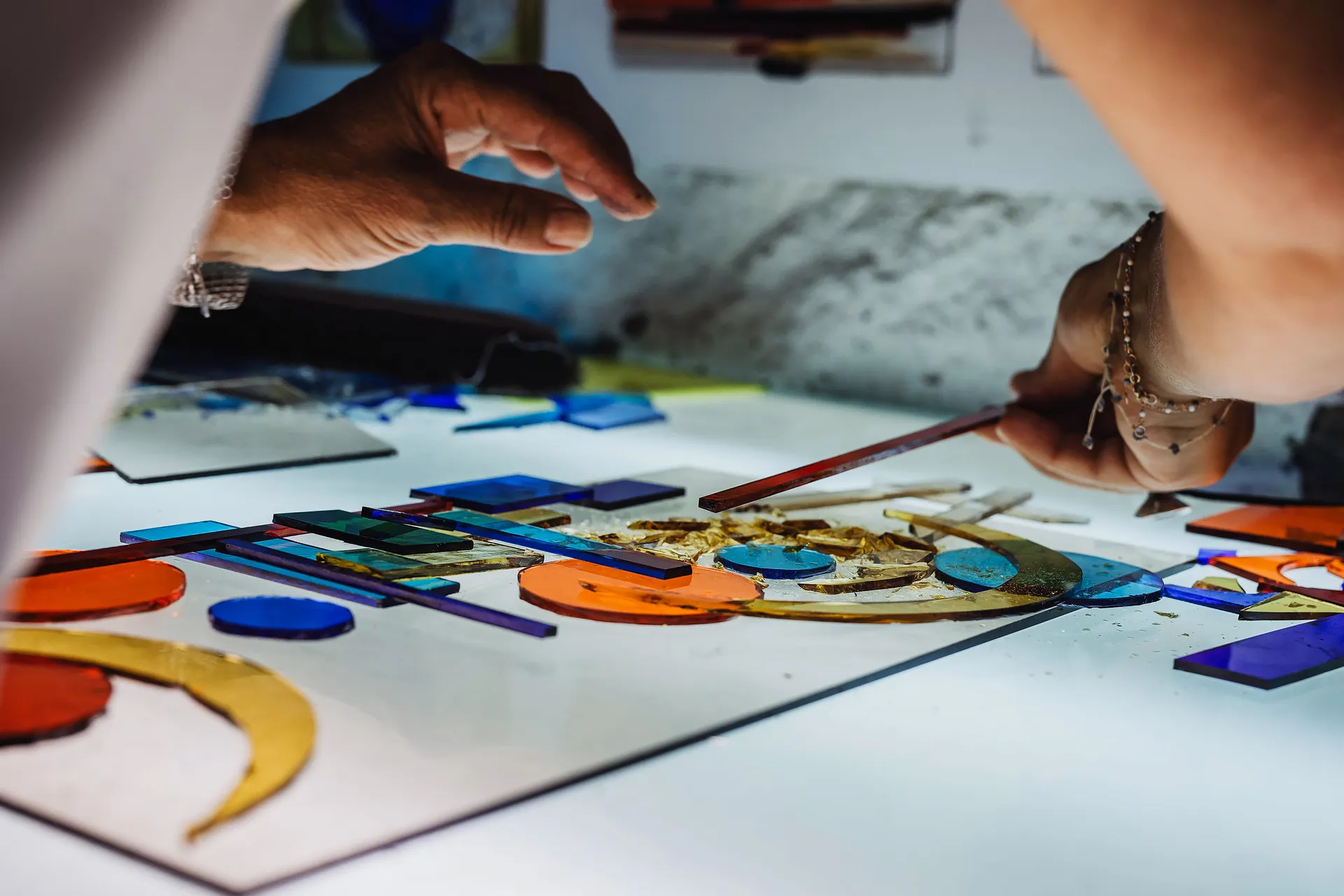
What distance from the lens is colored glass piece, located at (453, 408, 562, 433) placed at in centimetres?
162

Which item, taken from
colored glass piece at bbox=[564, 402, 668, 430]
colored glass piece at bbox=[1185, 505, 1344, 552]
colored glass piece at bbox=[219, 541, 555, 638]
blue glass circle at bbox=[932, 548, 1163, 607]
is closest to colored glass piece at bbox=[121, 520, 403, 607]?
colored glass piece at bbox=[219, 541, 555, 638]

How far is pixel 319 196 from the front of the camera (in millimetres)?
1191

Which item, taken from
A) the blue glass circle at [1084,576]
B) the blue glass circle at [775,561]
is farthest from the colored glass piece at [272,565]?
the blue glass circle at [1084,576]

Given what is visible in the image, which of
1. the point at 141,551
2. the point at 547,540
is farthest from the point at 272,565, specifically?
the point at 547,540

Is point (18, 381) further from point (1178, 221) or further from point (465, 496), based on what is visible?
point (465, 496)

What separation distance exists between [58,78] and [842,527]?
2.91ft

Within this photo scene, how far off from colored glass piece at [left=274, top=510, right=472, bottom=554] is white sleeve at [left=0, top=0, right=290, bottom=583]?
62 centimetres

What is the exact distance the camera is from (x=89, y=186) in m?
0.38

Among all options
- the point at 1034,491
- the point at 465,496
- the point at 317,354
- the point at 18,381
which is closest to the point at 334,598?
the point at 465,496

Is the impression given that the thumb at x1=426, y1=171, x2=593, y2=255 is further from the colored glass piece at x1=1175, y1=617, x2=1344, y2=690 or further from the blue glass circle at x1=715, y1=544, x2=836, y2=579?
the colored glass piece at x1=1175, y1=617, x2=1344, y2=690

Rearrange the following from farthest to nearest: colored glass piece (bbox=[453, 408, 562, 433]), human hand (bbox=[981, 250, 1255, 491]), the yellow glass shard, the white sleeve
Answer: colored glass piece (bbox=[453, 408, 562, 433])
human hand (bbox=[981, 250, 1255, 491])
the yellow glass shard
the white sleeve

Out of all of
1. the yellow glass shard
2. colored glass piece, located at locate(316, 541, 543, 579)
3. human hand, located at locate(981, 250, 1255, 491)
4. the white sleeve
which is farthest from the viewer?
human hand, located at locate(981, 250, 1255, 491)

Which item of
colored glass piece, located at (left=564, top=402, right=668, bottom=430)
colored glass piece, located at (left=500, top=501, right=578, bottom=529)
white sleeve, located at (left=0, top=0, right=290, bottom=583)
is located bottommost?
colored glass piece, located at (left=500, top=501, right=578, bottom=529)

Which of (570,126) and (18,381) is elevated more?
(570,126)
